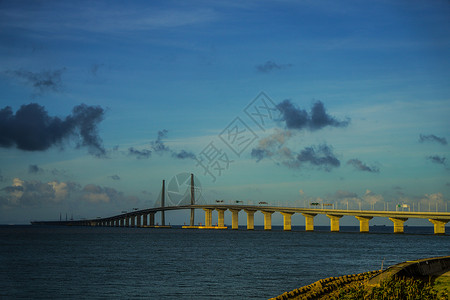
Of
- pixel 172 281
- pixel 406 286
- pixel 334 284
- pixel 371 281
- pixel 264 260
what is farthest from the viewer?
pixel 264 260

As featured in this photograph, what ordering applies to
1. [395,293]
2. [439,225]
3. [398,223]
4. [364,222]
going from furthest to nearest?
[364,222], [398,223], [439,225], [395,293]

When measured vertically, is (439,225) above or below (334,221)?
below

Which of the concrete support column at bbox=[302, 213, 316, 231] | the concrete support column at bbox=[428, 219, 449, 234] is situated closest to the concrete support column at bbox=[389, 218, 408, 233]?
the concrete support column at bbox=[428, 219, 449, 234]

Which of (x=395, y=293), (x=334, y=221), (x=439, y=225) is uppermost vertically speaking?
(x=395, y=293)

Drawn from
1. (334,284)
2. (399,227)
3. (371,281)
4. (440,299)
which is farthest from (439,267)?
(399,227)

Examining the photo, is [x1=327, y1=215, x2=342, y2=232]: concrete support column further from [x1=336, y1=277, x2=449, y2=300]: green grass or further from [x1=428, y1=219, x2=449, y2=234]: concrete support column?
[x1=336, y1=277, x2=449, y2=300]: green grass

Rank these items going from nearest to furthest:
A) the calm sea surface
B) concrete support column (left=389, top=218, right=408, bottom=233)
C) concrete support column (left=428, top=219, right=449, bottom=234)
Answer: the calm sea surface → concrete support column (left=428, top=219, right=449, bottom=234) → concrete support column (left=389, top=218, right=408, bottom=233)

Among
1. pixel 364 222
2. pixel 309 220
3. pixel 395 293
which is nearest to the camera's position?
pixel 395 293

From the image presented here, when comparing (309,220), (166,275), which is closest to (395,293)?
(166,275)

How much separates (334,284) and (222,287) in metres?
10.6

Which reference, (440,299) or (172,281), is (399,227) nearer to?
(172,281)

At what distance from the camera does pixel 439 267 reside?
41.2 meters

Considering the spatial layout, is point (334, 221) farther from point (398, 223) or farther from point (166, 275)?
point (166, 275)

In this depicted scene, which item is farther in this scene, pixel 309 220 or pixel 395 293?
pixel 309 220
